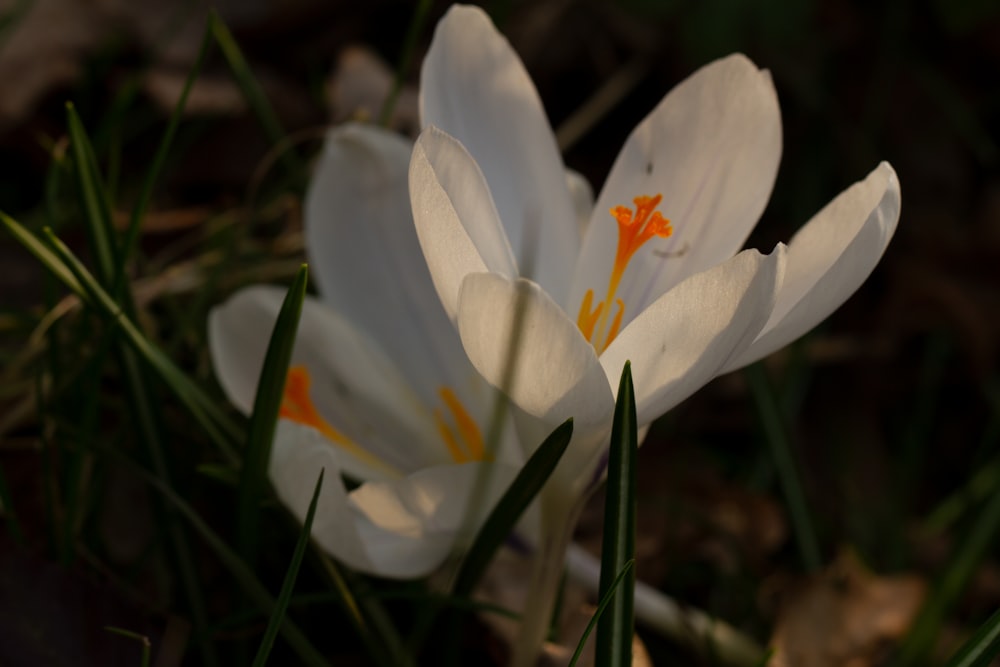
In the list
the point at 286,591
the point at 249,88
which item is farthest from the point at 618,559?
the point at 249,88

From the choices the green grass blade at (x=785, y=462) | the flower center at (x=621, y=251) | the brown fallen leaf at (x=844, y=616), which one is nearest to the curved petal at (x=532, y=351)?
the flower center at (x=621, y=251)

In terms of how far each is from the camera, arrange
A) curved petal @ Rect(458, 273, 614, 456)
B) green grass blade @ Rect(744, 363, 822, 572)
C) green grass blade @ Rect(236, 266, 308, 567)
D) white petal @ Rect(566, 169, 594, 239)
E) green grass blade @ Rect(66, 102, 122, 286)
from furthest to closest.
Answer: green grass blade @ Rect(744, 363, 822, 572) → white petal @ Rect(566, 169, 594, 239) → green grass blade @ Rect(66, 102, 122, 286) → green grass blade @ Rect(236, 266, 308, 567) → curved petal @ Rect(458, 273, 614, 456)

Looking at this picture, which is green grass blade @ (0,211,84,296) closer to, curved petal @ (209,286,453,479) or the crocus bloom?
curved petal @ (209,286,453,479)

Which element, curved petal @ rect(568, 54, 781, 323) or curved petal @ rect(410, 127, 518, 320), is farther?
curved petal @ rect(568, 54, 781, 323)

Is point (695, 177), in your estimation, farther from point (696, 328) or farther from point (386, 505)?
point (386, 505)

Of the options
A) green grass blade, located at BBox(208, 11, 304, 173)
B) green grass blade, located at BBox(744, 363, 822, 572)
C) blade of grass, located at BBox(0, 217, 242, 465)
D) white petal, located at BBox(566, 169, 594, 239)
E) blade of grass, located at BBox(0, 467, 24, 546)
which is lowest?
green grass blade, located at BBox(744, 363, 822, 572)

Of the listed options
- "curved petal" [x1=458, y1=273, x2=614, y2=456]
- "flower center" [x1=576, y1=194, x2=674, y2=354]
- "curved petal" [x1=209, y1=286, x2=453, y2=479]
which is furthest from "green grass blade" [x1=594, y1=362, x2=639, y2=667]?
"curved petal" [x1=209, y1=286, x2=453, y2=479]
